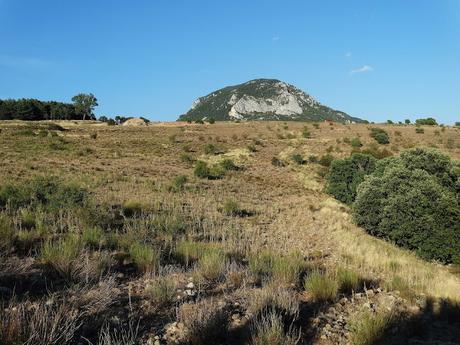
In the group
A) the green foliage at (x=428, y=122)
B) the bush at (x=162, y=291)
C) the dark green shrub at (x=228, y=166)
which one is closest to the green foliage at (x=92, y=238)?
the bush at (x=162, y=291)

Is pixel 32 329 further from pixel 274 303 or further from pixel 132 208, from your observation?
pixel 132 208

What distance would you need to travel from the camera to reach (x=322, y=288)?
20.9 ft

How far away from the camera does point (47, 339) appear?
12.4ft

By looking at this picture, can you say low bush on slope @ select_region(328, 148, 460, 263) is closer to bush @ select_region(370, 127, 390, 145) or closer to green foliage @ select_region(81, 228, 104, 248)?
green foliage @ select_region(81, 228, 104, 248)

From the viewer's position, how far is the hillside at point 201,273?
4645 mm

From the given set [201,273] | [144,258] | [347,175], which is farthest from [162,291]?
[347,175]

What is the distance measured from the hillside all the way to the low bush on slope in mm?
607

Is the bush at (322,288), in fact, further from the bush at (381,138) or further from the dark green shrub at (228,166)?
the bush at (381,138)

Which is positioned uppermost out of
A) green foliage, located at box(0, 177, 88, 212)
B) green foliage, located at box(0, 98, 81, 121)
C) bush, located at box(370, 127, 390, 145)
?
green foliage, located at box(0, 98, 81, 121)

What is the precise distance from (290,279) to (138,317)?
2.96 meters

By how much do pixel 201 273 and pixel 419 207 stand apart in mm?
9220

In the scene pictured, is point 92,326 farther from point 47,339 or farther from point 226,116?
point 226,116

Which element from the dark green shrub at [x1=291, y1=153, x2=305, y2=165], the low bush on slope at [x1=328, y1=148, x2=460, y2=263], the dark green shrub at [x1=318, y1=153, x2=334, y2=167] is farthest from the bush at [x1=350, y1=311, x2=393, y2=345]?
the dark green shrub at [x1=291, y1=153, x2=305, y2=165]

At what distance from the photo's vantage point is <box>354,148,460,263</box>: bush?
1262 cm
